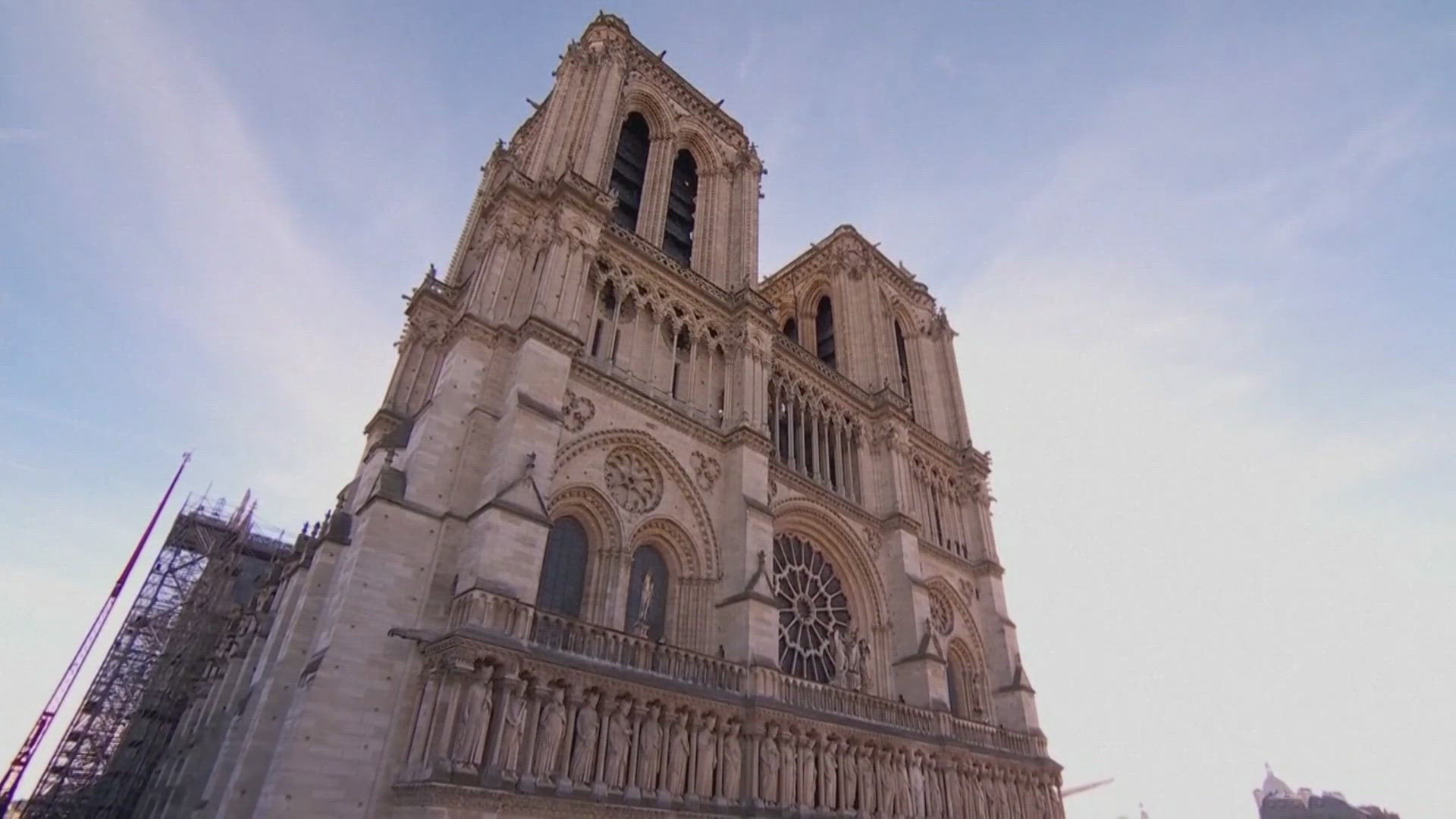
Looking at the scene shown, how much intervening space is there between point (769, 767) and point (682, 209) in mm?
19469

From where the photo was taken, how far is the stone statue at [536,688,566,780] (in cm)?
1295

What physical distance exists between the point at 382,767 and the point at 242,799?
8.31 feet

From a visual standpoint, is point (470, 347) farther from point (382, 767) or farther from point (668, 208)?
point (668, 208)

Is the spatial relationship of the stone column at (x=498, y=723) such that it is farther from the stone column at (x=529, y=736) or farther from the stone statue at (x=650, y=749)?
the stone statue at (x=650, y=749)

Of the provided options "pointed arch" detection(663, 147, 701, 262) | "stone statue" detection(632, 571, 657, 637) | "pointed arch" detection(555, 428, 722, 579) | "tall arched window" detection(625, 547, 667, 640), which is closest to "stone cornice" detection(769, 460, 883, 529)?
"pointed arch" detection(555, 428, 722, 579)

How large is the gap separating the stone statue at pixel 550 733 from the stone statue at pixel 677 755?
243cm

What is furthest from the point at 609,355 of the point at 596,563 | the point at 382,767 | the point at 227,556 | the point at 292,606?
the point at 227,556

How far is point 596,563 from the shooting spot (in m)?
17.1

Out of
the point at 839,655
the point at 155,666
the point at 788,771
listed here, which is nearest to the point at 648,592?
the point at 788,771

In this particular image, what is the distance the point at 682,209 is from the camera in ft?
91.6

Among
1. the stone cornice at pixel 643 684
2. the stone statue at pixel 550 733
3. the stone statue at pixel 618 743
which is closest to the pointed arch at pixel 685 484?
the stone cornice at pixel 643 684

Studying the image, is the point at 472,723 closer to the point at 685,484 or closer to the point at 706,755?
the point at 706,755

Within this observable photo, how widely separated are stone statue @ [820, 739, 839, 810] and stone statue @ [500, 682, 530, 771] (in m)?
7.72

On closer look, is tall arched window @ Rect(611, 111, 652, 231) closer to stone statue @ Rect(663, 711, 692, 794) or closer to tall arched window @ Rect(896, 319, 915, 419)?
tall arched window @ Rect(896, 319, 915, 419)
